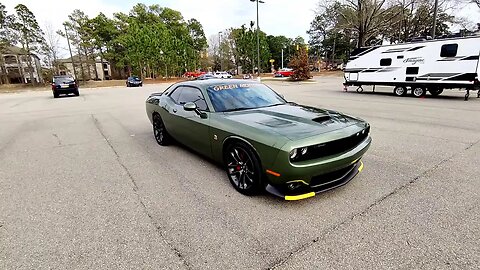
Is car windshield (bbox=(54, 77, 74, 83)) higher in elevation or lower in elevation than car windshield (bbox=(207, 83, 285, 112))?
higher

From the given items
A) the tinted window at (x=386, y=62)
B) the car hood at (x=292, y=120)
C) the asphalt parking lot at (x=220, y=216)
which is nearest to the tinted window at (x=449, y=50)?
the tinted window at (x=386, y=62)

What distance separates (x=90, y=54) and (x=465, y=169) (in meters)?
57.1

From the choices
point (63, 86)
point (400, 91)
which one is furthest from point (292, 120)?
point (63, 86)

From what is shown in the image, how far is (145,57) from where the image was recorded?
45.8m

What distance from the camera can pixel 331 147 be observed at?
2.92 m

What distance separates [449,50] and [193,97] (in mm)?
13560

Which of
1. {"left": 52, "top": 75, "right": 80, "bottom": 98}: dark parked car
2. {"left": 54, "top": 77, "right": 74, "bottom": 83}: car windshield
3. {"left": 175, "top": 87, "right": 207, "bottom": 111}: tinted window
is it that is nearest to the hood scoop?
{"left": 175, "top": 87, "right": 207, "bottom": 111}: tinted window

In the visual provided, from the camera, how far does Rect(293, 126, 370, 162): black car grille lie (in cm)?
280

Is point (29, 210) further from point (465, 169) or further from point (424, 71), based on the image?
point (424, 71)

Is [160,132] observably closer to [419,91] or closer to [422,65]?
[422,65]

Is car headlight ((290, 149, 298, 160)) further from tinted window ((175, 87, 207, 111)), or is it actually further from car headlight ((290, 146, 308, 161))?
tinted window ((175, 87, 207, 111))

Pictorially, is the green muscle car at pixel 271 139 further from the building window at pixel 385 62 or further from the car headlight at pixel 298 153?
the building window at pixel 385 62

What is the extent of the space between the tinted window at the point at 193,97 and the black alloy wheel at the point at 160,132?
0.89 m

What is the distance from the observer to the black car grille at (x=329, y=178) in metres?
2.89
